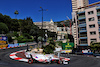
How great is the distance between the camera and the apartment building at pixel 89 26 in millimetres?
29903

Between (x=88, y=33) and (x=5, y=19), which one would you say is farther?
(x=5, y=19)

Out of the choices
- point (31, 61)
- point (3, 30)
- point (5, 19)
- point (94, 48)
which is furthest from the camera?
point (5, 19)

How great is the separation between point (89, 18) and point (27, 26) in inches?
1572

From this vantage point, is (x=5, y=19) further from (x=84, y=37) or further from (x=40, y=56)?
(x=40, y=56)

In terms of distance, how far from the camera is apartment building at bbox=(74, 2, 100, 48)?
29.9 metres

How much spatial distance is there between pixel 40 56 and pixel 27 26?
48947 mm

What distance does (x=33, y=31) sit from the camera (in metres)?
59.3

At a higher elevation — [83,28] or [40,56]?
[83,28]

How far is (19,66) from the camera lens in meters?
10.3

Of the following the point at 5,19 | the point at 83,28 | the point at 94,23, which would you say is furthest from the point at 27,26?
the point at 94,23

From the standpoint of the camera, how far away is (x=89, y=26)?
1243 inches

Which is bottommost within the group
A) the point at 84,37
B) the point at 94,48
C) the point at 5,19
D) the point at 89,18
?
the point at 94,48

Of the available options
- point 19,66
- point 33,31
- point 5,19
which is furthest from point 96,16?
point 5,19

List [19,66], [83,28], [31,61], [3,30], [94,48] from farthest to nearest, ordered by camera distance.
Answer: [3,30], [83,28], [94,48], [31,61], [19,66]
